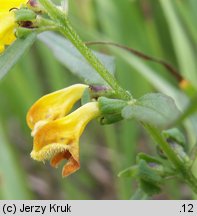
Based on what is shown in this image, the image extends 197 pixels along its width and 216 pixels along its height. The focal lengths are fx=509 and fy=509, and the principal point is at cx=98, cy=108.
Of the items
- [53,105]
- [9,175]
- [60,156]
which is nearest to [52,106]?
[53,105]

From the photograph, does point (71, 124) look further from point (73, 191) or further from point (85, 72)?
point (73, 191)

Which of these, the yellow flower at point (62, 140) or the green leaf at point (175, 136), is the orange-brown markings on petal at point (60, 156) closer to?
the yellow flower at point (62, 140)

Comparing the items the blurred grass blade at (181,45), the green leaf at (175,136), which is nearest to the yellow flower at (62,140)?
the green leaf at (175,136)

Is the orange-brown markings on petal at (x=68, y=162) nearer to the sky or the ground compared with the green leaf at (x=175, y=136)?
nearer to the sky

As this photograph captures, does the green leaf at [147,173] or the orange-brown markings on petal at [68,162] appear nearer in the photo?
the orange-brown markings on petal at [68,162]
